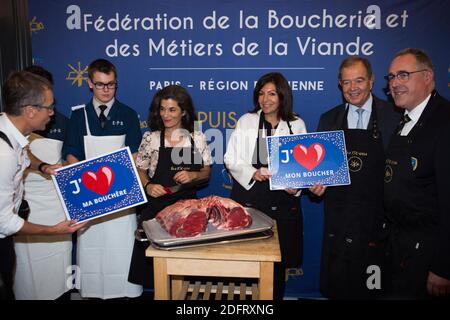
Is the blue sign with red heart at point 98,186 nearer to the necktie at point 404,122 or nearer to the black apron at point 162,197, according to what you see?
the black apron at point 162,197

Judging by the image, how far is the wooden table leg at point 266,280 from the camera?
6.39 ft

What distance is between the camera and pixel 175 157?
3.02 meters

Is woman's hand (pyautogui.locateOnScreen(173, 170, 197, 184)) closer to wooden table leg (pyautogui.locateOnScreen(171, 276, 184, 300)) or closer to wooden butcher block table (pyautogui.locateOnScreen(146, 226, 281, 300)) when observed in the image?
wooden table leg (pyautogui.locateOnScreen(171, 276, 184, 300))

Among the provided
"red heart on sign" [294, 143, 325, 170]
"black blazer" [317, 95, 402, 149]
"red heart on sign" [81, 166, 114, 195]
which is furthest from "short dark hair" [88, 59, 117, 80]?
"black blazer" [317, 95, 402, 149]

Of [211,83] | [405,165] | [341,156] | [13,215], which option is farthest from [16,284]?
[405,165]

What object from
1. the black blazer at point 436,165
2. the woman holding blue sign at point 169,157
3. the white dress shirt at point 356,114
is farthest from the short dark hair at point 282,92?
the black blazer at point 436,165

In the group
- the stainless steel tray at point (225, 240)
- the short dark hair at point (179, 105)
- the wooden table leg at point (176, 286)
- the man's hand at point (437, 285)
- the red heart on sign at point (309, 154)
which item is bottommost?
the wooden table leg at point (176, 286)

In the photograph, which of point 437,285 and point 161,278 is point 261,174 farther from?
point 437,285

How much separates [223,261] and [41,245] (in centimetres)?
195

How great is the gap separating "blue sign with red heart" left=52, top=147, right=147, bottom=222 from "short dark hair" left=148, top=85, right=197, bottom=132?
36.3 inches

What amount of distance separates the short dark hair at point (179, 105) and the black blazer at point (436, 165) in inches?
65.4
